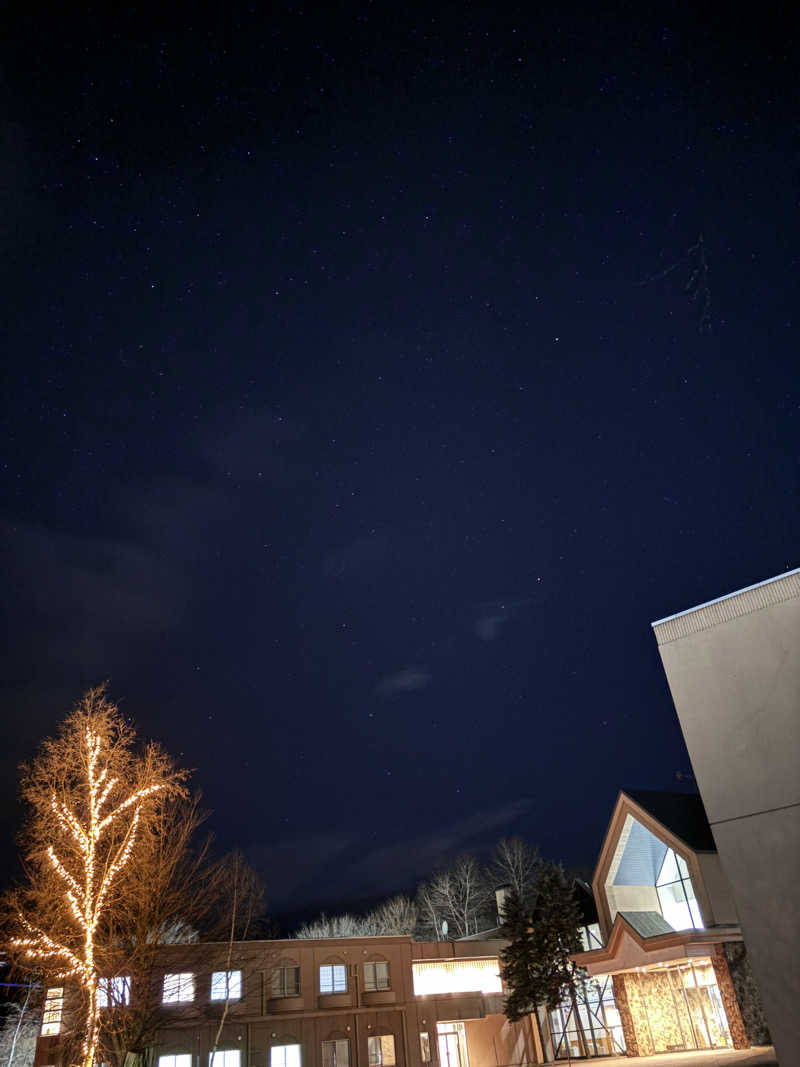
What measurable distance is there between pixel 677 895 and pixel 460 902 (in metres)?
36.0

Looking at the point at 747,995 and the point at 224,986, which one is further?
the point at 224,986

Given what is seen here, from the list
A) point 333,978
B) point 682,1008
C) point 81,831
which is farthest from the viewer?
point 333,978

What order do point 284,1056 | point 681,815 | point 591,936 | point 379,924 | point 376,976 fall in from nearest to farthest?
point 681,815
point 284,1056
point 591,936
point 376,976
point 379,924

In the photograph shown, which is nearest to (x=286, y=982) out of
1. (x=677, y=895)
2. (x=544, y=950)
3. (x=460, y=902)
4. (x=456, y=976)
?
(x=456, y=976)

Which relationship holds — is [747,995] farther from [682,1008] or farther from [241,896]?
[241,896]

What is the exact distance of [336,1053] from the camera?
3669 cm

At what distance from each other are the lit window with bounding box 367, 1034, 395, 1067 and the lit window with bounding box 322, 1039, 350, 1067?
1194 mm

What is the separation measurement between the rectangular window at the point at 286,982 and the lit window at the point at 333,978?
49.1 inches

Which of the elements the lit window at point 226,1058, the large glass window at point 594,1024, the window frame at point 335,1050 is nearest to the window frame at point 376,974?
the window frame at point 335,1050

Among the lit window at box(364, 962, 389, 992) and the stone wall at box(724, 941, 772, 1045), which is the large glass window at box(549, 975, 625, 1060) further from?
the lit window at box(364, 962, 389, 992)

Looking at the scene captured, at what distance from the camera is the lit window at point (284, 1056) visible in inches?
1387

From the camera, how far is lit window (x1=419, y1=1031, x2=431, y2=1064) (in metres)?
38.6

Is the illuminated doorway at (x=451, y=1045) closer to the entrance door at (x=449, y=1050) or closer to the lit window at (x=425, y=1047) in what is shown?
the entrance door at (x=449, y=1050)

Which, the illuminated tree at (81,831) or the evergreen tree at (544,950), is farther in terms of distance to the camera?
the evergreen tree at (544,950)
